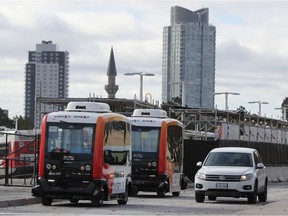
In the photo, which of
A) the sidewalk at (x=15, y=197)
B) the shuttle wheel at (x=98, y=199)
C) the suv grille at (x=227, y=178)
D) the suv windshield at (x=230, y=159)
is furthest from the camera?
the suv windshield at (x=230, y=159)

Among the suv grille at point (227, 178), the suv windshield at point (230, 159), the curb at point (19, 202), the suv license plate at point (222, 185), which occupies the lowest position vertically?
the curb at point (19, 202)

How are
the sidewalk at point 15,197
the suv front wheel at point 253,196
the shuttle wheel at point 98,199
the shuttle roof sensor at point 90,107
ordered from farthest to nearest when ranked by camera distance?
the suv front wheel at point 253,196
the shuttle roof sensor at point 90,107
the sidewalk at point 15,197
the shuttle wheel at point 98,199

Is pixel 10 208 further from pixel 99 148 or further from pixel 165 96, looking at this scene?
pixel 165 96

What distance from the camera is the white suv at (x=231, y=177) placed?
3039 cm

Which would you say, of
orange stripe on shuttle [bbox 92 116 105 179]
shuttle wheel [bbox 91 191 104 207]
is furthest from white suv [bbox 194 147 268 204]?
orange stripe on shuttle [bbox 92 116 105 179]

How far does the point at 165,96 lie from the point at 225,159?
153086mm

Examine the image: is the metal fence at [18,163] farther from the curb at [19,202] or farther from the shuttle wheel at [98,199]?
the shuttle wheel at [98,199]

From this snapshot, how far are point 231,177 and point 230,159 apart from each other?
1.61 metres

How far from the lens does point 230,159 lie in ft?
105

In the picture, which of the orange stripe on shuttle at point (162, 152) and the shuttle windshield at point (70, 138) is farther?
the orange stripe on shuttle at point (162, 152)

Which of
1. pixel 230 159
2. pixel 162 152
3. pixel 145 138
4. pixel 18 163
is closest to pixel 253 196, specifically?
pixel 230 159

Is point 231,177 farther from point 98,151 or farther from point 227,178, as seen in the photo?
point 98,151

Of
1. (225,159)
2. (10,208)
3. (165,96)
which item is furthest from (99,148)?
(165,96)

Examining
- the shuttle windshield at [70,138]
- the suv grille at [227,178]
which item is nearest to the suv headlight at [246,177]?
the suv grille at [227,178]
